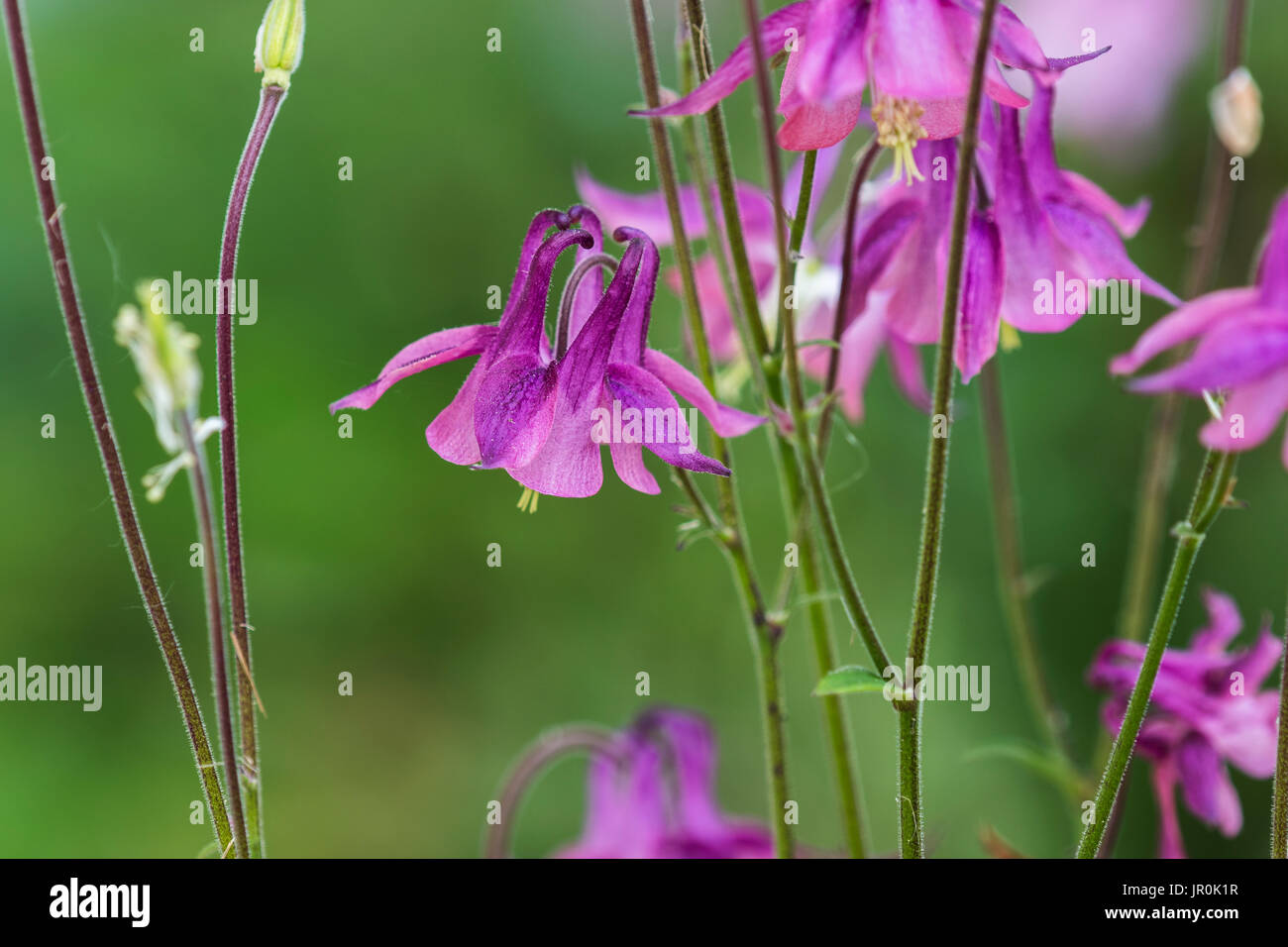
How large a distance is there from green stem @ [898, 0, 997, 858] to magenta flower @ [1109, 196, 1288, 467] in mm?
55

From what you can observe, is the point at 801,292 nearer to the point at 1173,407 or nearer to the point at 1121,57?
the point at 1173,407

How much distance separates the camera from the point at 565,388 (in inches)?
16.0

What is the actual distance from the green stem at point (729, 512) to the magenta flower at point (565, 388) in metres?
0.03

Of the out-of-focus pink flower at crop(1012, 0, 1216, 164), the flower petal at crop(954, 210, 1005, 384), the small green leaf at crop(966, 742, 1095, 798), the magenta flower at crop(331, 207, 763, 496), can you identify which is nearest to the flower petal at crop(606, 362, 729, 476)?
the magenta flower at crop(331, 207, 763, 496)

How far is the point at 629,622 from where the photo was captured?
1.33 m

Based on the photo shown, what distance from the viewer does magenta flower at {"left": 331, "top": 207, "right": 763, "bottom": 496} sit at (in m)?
0.40

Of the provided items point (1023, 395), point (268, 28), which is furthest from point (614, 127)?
point (268, 28)

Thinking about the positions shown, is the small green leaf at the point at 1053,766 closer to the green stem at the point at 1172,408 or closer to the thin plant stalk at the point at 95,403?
the green stem at the point at 1172,408

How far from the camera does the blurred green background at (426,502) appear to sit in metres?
1.15

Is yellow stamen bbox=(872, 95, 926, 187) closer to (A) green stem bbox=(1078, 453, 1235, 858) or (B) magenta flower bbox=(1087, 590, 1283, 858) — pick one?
(A) green stem bbox=(1078, 453, 1235, 858)

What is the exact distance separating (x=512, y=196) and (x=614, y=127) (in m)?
0.13

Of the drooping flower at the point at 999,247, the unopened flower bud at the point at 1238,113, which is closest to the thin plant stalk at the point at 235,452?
the drooping flower at the point at 999,247

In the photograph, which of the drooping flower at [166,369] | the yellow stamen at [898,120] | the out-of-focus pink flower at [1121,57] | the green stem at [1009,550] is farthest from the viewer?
the out-of-focus pink flower at [1121,57]
